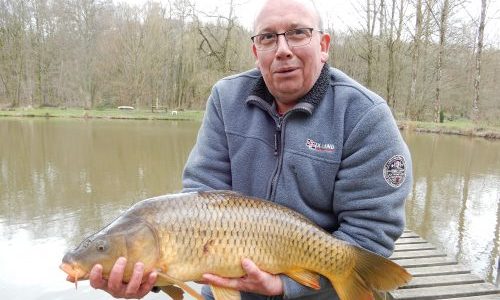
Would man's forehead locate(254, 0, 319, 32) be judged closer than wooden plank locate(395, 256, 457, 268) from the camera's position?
Yes

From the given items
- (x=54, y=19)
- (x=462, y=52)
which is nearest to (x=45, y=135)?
(x=54, y=19)

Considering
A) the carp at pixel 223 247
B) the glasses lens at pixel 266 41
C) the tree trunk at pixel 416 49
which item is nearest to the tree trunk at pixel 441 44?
the tree trunk at pixel 416 49

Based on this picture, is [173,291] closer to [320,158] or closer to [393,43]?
[320,158]

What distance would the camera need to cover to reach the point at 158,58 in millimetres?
33188

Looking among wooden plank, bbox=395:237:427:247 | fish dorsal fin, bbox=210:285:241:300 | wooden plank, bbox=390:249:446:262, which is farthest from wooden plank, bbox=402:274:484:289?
fish dorsal fin, bbox=210:285:241:300

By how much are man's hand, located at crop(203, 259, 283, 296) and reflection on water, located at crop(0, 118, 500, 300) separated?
9.58 feet

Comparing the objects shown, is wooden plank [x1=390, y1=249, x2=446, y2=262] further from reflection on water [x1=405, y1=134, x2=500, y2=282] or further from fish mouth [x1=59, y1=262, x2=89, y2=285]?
fish mouth [x1=59, y1=262, x2=89, y2=285]

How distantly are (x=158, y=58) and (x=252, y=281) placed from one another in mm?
32991

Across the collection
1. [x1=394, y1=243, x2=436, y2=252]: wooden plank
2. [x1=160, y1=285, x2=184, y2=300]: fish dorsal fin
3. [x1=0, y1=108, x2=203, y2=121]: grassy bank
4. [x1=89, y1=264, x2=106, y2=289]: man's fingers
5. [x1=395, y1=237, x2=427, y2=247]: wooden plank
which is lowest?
[x1=395, y1=237, x2=427, y2=247]: wooden plank

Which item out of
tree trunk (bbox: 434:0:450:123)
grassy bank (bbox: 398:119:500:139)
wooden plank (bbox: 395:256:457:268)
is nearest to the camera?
wooden plank (bbox: 395:256:457:268)

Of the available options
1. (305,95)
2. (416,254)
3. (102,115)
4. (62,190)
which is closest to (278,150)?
(305,95)

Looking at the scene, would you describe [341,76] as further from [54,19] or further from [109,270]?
[54,19]

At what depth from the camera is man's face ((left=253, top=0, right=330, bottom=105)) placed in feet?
6.11

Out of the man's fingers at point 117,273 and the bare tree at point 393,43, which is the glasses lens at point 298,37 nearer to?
the man's fingers at point 117,273
